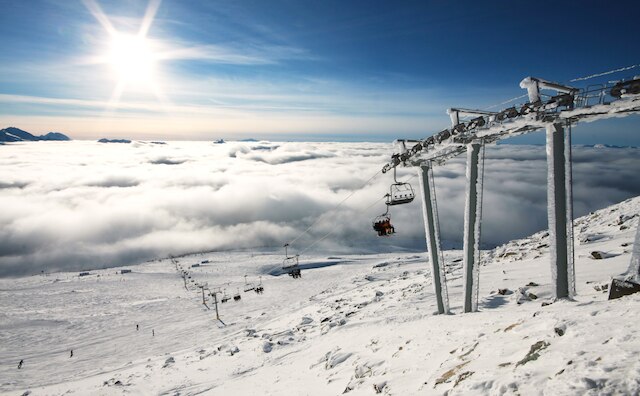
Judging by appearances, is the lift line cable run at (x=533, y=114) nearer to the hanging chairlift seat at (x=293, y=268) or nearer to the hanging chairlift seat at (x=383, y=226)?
the hanging chairlift seat at (x=383, y=226)

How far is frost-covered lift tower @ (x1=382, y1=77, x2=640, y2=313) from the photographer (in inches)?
431

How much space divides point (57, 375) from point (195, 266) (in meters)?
86.1

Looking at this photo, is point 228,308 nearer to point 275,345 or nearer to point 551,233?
point 275,345

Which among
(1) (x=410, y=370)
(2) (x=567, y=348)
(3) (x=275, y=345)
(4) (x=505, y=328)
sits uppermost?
(2) (x=567, y=348)

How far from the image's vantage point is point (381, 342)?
16906mm

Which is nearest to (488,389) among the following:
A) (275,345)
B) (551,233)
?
(551,233)

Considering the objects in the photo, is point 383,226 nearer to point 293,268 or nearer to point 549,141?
point 549,141

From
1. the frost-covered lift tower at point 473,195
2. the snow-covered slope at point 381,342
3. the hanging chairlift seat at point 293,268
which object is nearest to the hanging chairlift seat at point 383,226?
the snow-covered slope at point 381,342

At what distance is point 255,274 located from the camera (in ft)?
370

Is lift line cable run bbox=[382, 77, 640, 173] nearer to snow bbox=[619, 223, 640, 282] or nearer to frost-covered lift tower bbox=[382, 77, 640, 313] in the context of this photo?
frost-covered lift tower bbox=[382, 77, 640, 313]

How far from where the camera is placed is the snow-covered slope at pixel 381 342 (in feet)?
25.2

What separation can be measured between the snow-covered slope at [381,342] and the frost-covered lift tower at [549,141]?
6.44ft

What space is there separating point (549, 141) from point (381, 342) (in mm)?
11924

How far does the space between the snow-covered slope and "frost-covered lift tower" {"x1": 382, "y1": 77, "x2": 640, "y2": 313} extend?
1.96 m
